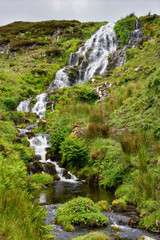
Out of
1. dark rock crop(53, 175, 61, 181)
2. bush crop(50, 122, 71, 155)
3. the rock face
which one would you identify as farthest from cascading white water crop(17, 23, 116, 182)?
dark rock crop(53, 175, 61, 181)

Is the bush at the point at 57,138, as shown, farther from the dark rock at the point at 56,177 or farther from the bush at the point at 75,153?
the dark rock at the point at 56,177

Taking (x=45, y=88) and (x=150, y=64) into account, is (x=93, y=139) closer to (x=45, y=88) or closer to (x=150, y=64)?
(x=150, y=64)

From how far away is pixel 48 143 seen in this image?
40.3ft

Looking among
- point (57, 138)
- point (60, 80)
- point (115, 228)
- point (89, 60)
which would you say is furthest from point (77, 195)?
point (89, 60)

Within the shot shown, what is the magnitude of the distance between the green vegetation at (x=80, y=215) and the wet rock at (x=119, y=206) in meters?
0.70

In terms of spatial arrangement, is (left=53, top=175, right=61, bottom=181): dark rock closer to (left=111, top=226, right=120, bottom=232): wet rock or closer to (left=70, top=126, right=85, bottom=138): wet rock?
(left=70, top=126, right=85, bottom=138): wet rock

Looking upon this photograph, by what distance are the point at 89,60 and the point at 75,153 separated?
1813 centimetres

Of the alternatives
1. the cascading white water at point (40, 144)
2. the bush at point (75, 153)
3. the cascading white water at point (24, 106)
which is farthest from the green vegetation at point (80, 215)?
the cascading white water at point (24, 106)

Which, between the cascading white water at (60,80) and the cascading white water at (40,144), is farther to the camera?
the cascading white water at (60,80)

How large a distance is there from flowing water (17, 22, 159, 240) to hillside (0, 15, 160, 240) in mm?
447

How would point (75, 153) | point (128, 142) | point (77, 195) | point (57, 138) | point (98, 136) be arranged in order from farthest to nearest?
point (57, 138) → point (98, 136) → point (75, 153) → point (128, 142) → point (77, 195)

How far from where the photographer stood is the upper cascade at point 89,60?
23.6 m

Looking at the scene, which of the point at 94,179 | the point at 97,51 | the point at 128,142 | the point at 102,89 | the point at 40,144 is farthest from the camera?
the point at 97,51

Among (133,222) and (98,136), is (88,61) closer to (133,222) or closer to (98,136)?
(98,136)
